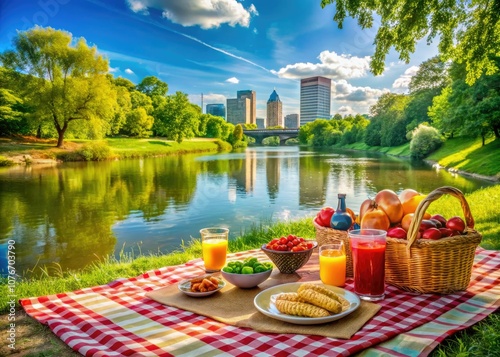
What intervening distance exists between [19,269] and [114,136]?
1644 inches

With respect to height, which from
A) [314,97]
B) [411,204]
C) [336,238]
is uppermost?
[314,97]

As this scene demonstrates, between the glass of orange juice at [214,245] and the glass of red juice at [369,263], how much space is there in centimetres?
110

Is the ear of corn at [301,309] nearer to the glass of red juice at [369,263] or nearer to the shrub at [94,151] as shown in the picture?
the glass of red juice at [369,263]

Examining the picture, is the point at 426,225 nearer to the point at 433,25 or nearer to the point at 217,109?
the point at 433,25

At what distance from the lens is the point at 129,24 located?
1262cm

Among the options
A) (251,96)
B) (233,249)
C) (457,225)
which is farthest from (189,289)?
(251,96)

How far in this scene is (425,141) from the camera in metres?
38.0

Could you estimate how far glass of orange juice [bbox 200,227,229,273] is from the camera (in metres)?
3.30

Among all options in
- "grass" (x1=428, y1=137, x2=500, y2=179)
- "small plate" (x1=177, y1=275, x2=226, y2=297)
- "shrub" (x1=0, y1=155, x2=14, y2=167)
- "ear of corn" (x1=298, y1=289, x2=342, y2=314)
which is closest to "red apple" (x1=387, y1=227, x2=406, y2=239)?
→ "ear of corn" (x1=298, y1=289, x2=342, y2=314)

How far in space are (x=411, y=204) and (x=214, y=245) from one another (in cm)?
164

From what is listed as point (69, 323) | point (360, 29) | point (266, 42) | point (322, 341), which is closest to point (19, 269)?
point (69, 323)

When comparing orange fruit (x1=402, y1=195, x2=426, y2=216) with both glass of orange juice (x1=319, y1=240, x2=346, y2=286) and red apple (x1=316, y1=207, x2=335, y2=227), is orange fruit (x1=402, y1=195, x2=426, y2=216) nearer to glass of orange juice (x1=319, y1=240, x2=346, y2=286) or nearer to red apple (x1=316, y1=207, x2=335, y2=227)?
red apple (x1=316, y1=207, x2=335, y2=227)

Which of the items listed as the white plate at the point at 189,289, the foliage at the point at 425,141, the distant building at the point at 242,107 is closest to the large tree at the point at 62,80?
the foliage at the point at 425,141

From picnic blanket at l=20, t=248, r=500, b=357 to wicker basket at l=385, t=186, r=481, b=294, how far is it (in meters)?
0.08
